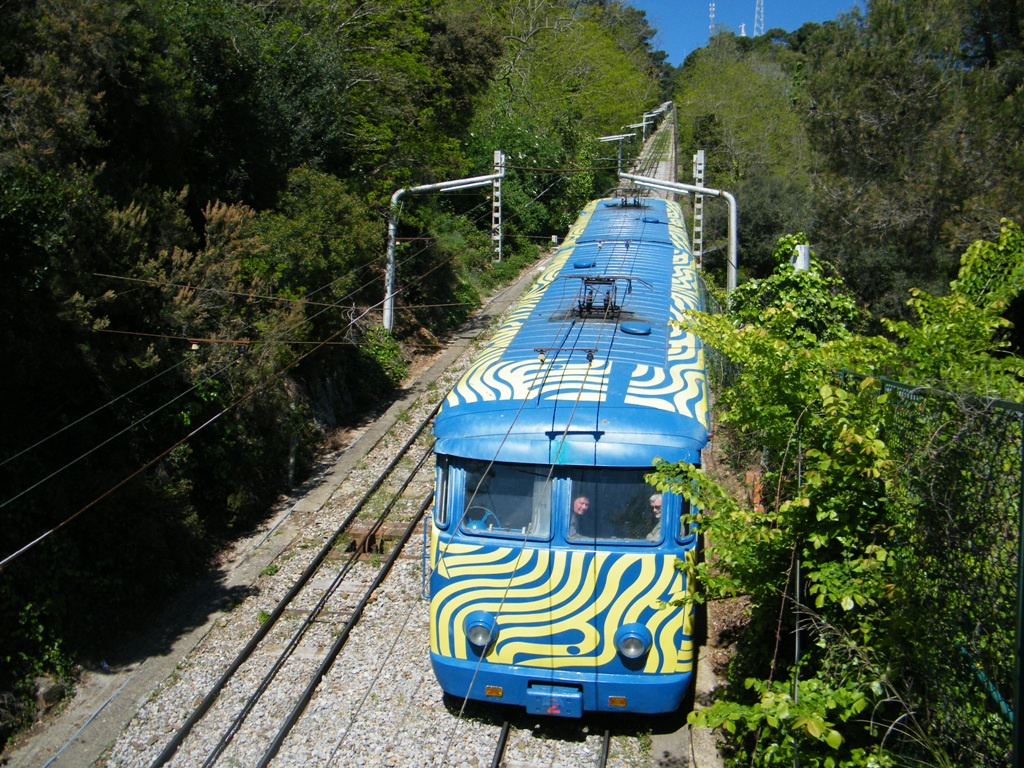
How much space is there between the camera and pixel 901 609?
4.66 meters

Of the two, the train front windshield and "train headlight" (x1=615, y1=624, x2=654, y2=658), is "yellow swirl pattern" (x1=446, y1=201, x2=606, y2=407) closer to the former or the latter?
the train front windshield

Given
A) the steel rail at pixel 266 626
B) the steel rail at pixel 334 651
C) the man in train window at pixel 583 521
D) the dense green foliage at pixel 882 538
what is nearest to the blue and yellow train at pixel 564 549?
the man in train window at pixel 583 521

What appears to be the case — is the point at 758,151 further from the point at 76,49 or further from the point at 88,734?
the point at 88,734

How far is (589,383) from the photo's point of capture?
7.86 m

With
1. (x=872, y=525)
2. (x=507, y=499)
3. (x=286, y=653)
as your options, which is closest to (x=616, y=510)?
(x=507, y=499)

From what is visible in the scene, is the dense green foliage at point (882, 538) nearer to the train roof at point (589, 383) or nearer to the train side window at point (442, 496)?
the train roof at point (589, 383)

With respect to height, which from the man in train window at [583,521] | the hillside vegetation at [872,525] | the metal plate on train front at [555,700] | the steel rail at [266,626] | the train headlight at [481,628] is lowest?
the steel rail at [266,626]

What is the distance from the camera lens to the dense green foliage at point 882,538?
398cm

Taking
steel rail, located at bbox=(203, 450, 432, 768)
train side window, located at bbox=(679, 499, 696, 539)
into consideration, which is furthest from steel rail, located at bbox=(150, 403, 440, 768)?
train side window, located at bbox=(679, 499, 696, 539)

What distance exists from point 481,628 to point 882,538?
3491 millimetres

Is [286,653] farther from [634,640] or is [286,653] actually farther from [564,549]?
[634,640]

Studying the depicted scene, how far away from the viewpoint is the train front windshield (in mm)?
7184

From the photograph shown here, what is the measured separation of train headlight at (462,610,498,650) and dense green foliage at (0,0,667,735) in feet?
15.3

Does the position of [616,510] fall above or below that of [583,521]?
above
